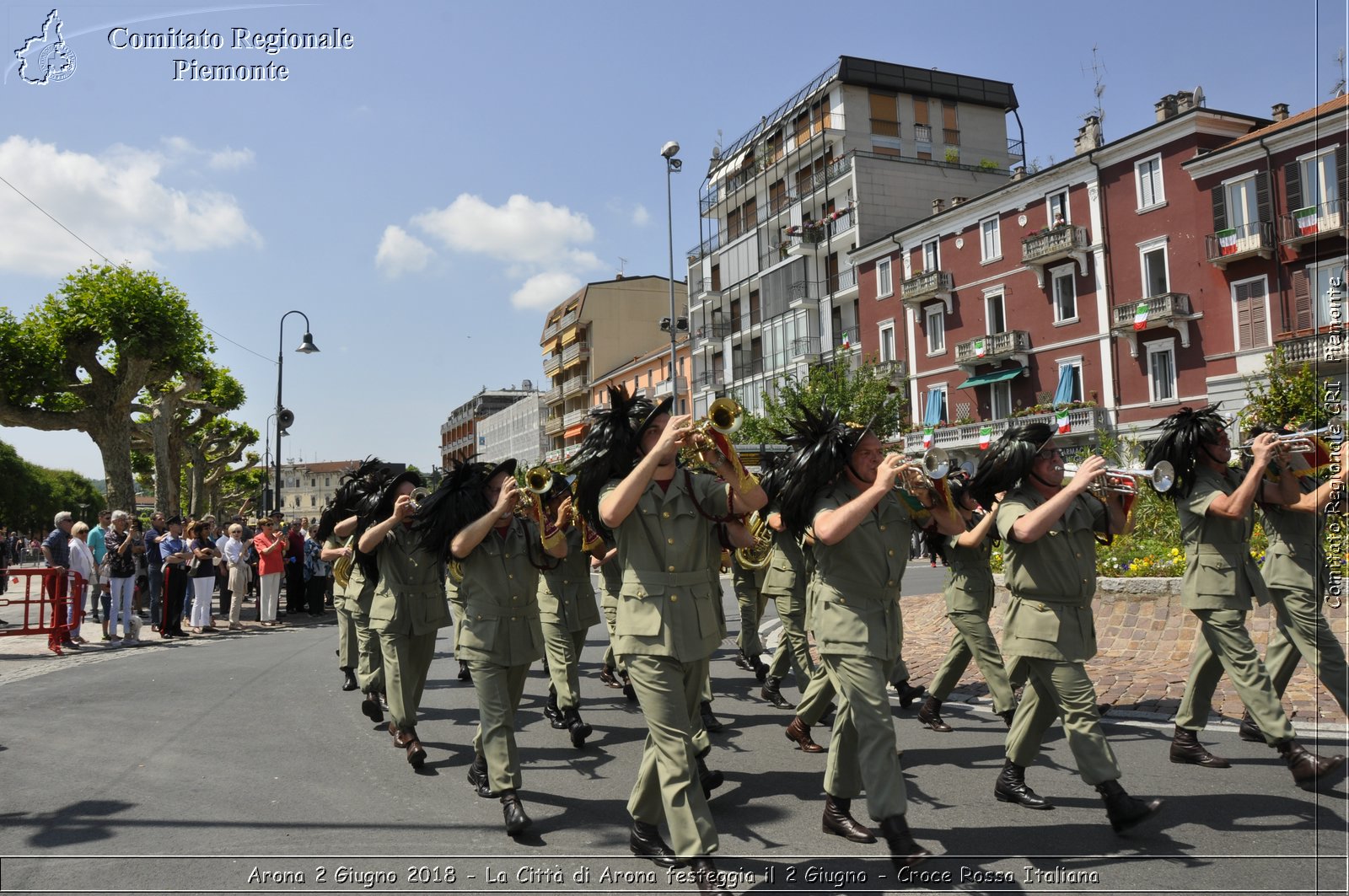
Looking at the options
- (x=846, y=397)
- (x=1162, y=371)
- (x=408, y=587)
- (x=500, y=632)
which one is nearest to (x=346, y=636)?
(x=408, y=587)

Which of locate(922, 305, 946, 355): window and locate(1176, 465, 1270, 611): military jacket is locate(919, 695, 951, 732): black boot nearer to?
locate(1176, 465, 1270, 611): military jacket

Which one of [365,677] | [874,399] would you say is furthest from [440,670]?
[874,399]

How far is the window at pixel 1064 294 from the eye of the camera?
3444 cm

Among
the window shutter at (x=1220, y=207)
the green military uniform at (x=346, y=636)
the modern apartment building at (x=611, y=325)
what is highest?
the modern apartment building at (x=611, y=325)

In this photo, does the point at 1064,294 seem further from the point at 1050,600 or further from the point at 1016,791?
the point at 1016,791

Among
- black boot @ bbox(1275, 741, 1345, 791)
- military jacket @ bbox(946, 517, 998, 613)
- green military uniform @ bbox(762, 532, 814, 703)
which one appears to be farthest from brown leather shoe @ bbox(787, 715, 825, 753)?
black boot @ bbox(1275, 741, 1345, 791)

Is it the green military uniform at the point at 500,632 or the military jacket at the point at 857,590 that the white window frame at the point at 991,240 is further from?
the military jacket at the point at 857,590

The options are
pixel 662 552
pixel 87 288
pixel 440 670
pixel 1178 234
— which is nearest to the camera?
pixel 662 552

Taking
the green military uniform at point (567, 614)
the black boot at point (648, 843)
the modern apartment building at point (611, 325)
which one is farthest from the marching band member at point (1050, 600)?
the modern apartment building at point (611, 325)

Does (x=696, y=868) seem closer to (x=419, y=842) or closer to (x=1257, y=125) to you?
(x=419, y=842)

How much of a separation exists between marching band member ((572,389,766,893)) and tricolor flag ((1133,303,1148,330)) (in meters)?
30.4

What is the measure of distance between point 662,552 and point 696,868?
55.1 inches

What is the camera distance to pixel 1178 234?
30500mm

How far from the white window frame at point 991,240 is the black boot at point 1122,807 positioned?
115ft
